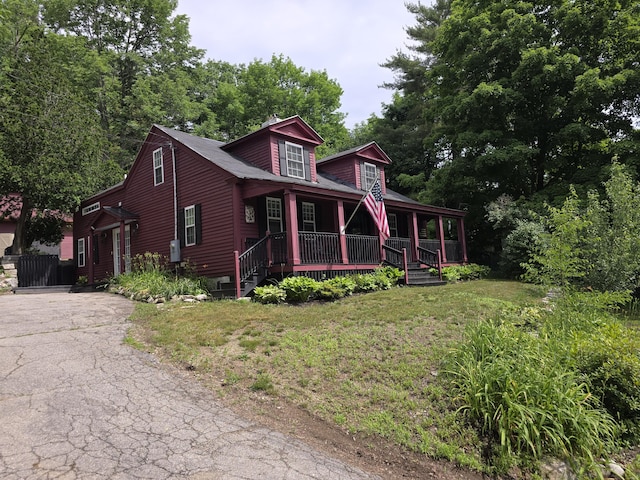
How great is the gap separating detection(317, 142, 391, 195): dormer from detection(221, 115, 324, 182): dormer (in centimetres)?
278

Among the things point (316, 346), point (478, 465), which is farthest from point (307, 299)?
point (478, 465)

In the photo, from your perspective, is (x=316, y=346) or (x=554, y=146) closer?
A: (x=316, y=346)

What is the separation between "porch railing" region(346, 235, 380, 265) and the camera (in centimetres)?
1374

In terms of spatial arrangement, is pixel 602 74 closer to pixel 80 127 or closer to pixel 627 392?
pixel 627 392

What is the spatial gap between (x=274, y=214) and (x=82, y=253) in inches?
454

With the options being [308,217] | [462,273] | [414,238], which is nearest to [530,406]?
[308,217]

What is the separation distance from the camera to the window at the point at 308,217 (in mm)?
15378

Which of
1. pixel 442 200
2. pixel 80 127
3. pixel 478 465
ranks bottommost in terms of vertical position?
pixel 478 465

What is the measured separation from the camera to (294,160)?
15.2 metres

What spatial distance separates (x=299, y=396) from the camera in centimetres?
488

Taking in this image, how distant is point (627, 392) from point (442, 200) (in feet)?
61.0

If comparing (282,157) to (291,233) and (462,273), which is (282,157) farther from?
(462,273)

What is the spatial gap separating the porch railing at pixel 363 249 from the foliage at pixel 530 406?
343 inches

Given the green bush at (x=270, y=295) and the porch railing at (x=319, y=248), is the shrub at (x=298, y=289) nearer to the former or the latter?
the green bush at (x=270, y=295)
